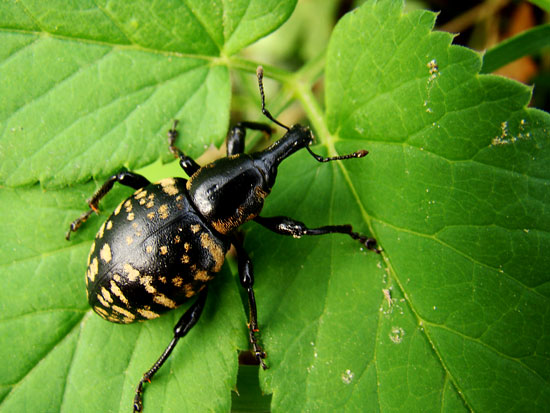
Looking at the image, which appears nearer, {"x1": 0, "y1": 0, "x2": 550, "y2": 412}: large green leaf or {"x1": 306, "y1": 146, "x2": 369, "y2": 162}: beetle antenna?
{"x1": 0, "y1": 0, "x2": 550, "y2": 412}: large green leaf

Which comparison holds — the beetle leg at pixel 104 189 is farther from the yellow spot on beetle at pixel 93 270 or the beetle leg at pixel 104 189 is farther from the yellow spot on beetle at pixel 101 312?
the yellow spot on beetle at pixel 101 312

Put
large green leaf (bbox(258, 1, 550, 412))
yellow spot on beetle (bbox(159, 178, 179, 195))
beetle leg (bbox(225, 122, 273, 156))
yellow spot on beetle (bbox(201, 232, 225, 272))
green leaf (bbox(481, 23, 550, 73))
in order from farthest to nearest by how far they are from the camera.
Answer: beetle leg (bbox(225, 122, 273, 156)) < green leaf (bbox(481, 23, 550, 73)) < yellow spot on beetle (bbox(159, 178, 179, 195)) < yellow spot on beetle (bbox(201, 232, 225, 272)) < large green leaf (bbox(258, 1, 550, 412))

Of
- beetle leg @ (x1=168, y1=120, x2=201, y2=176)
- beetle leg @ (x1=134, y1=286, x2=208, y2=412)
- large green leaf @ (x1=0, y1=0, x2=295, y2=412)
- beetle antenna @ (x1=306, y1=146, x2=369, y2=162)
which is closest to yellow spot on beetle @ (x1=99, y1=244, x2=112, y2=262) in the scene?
large green leaf @ (x1=0, y1=0, x2=295, y2=412)

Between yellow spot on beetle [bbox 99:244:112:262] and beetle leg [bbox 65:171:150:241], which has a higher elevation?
beetle leg [bbox 65:171:150:241]

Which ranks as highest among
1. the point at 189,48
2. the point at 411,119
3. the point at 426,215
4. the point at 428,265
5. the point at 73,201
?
the point at 189,48

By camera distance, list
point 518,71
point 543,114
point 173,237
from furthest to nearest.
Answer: point 518,71
point 173,237
point 543,114

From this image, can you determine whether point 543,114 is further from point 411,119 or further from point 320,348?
point 320,348

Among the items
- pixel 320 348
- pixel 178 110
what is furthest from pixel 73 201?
pixel 320 348

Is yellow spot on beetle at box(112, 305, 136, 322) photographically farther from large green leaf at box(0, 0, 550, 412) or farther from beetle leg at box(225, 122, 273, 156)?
beetle leg at box(225, 122, 273, 156)
